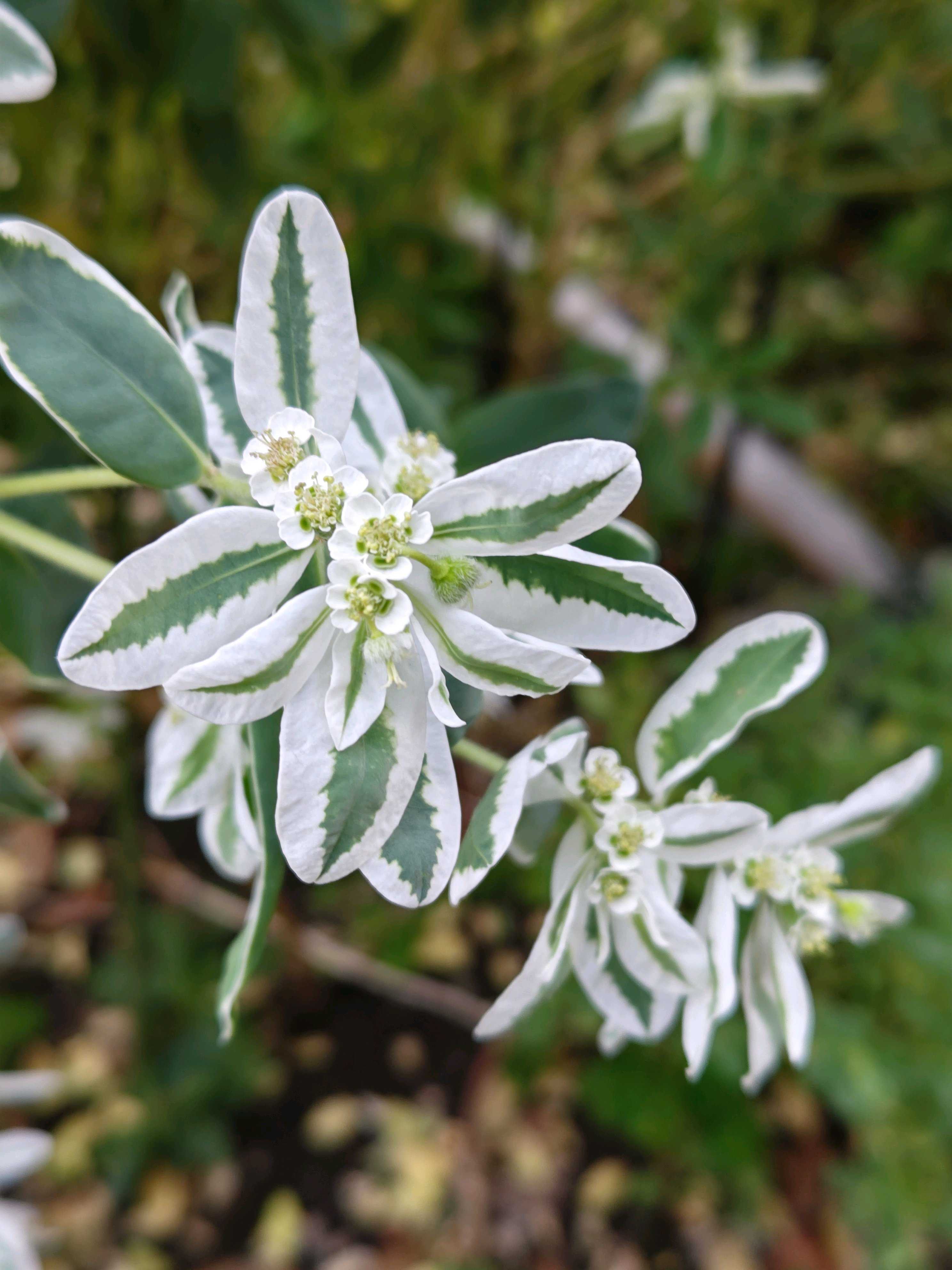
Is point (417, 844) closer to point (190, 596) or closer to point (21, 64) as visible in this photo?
point (190, 596)

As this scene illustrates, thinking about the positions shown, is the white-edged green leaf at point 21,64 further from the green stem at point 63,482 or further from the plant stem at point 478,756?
the plant stem at point 478,756

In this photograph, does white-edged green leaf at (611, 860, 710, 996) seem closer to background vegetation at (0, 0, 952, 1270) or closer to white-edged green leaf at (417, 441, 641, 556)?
white-edged green leaf at (417, 441, 641, 556)

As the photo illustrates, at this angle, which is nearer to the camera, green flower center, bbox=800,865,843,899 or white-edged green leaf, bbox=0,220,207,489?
white-edged green leaf, bbox=0,220,207,489

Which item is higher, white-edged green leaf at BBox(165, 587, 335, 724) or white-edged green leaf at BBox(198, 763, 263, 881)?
white-edged green leaf at BBox(165, 587, 335, 724)

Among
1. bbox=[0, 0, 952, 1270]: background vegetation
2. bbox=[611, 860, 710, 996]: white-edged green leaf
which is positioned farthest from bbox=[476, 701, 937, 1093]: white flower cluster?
bbox=[0, 0, 952, 1270]: background vegetation

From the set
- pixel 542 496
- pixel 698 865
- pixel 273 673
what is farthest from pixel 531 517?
pixel 698 865

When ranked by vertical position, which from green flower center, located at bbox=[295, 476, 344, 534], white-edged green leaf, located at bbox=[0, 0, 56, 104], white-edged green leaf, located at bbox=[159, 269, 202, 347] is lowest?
green flower center, located at bbox=[295, 476, 344, 534]

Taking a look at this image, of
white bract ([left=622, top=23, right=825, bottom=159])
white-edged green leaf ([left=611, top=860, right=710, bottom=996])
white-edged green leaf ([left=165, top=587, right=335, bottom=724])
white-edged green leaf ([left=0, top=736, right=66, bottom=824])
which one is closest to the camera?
white-edged green leaf ([left=165, top=587, right=335, bottom=724])

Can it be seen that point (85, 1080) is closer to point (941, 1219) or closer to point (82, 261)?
point (941, 1219)
